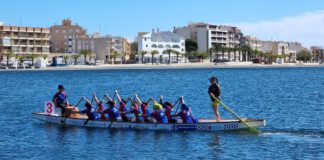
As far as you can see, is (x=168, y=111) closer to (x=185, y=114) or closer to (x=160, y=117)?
(x=160, y=117)

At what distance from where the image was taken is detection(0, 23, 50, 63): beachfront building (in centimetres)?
18800

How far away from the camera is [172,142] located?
30.9 m

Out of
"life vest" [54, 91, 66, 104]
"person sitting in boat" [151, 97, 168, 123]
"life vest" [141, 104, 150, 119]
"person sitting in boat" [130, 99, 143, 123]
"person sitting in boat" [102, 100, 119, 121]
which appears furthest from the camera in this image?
"life vest" [54, 91, 66, 104]

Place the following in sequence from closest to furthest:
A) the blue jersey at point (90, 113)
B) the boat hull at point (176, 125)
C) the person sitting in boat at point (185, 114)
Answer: the boat hull at point (176, 125)
the person sitting in boat at point (185, 114)
the blue jersey at point (90, 113)

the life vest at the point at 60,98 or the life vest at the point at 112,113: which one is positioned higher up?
the life vest at the point at 60,98

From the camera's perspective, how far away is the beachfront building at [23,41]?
18800 cm

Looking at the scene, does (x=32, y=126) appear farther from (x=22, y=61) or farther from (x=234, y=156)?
(x=22, y=61)

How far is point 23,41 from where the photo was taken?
7613 inches

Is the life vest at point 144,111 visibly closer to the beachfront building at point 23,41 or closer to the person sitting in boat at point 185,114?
the person sitting in boat at point 185,114

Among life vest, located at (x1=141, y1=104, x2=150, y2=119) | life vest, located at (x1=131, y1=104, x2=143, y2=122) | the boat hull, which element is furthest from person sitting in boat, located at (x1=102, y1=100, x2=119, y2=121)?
life vest, located at (x1=141, y1=104, x2=150, y2=119)

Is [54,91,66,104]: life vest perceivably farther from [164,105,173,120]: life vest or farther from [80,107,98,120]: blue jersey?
[164,105,173,120]: life vest

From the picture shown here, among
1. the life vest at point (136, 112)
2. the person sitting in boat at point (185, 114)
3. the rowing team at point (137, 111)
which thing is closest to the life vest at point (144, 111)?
the rowing team at point (137, 111)

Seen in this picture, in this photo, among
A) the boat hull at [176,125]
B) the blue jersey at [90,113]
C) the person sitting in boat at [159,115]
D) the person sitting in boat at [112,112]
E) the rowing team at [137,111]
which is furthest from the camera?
the blue jersey at [90,113]

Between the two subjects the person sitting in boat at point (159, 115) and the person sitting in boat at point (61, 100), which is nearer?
the person sitting in boat at point (159, 115)
